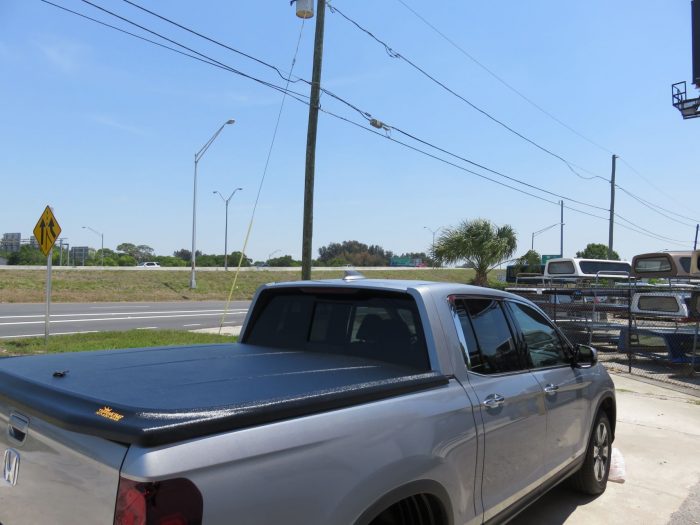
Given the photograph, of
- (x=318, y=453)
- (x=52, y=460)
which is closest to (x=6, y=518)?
(x=52, y=460)

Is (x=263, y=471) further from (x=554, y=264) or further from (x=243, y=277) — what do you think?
(x=243, y=277)

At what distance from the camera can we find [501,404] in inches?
122

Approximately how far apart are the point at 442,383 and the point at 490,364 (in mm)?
659

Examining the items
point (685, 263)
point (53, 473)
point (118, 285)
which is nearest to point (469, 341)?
point (53, 473)

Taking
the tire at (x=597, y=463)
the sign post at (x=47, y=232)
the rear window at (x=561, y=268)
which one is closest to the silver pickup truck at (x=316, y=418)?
the tire at (x=597, y=463)

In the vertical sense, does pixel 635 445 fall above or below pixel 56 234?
below

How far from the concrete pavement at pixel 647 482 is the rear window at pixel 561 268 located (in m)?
11.8

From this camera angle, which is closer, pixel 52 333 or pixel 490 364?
pixel 490 364

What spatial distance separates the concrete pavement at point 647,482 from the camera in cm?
431

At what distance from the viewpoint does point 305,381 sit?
2465mm

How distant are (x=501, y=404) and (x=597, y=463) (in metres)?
2.25

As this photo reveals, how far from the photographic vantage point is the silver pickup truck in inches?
69.1

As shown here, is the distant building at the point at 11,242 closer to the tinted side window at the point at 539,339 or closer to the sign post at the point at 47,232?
the sign post at the point at 47,232

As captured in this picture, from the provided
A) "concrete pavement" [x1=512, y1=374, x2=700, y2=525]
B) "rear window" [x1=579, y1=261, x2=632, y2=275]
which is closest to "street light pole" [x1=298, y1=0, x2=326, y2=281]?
"concrete pavement" [x1=512, y1=374, x2=700, y2=525]
